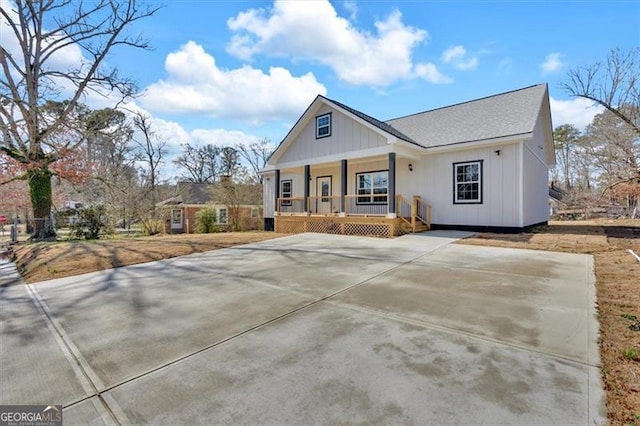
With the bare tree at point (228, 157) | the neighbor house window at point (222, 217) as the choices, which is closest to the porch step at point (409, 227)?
the neighbor house window at point (222, 217)

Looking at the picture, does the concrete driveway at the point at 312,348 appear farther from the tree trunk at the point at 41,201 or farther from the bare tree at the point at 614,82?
the tree trunk at the point at 41,201

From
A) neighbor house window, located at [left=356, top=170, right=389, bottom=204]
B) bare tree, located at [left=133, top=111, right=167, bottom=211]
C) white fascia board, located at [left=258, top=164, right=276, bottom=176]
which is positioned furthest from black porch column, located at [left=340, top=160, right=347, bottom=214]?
bare tree, located at [left=133, top=111, right=167, bottom=211]

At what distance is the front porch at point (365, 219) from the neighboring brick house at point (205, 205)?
23.4 feet

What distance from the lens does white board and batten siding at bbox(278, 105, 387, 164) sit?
13203 mm

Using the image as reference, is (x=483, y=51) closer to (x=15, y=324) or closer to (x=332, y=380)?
(x=332, y=380)

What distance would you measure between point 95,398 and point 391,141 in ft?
37.3

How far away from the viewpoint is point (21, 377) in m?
2.63

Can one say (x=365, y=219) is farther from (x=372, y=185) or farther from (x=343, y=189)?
(x=372, y=185)

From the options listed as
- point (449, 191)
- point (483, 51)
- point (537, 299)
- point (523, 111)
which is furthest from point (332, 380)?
point (523, 111)

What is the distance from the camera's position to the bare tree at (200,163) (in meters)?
41.5

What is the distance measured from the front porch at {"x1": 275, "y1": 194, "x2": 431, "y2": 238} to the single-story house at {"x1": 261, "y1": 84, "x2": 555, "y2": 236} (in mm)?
42

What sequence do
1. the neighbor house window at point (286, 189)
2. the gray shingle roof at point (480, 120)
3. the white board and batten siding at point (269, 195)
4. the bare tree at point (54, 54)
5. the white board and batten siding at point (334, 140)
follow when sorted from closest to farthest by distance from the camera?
1. the gray shingle roof at point (480, 120)
2. the bare tree at point (54, 54)
3. the white board and batten siding at point (334, 140)
4. the neighbor house window at point (286, 189)
5. the white board and batten siding at point (269, 195)

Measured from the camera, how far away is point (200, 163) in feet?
141

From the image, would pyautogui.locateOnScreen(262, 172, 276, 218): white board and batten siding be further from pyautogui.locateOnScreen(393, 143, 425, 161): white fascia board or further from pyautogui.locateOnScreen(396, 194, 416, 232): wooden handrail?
pyautogui.locateOnScreen(393, 143, 425, 161): white fascia board
